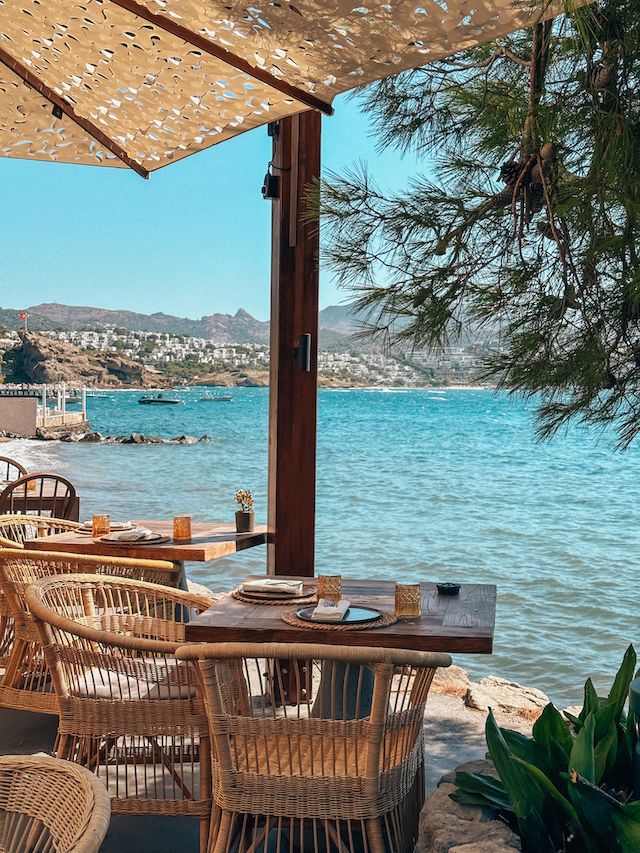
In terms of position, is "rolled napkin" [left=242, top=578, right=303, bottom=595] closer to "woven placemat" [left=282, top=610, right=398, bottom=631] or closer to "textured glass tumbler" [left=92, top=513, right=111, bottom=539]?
"woven placemat" [left=282, top=610, right=398, bottom=631]

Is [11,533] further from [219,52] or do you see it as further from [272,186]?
[219,52]

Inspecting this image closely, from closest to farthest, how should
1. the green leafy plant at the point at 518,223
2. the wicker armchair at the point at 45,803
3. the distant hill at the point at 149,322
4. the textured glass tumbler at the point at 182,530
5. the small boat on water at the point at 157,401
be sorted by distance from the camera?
the wicker armchair at the point at 45,803, the green leafy plant at the point at 518,223, the textured glass tumbler at the point at 182,530, the distant hill at the point at 149,322, the small boat on water at the point at 157,401

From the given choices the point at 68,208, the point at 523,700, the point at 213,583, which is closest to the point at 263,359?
the point at 68,208

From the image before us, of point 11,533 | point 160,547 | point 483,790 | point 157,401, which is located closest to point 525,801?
point 483,790

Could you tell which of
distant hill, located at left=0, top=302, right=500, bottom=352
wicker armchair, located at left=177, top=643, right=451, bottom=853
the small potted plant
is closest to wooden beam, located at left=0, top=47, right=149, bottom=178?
the small potted plant

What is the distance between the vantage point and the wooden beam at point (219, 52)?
2.45 meters

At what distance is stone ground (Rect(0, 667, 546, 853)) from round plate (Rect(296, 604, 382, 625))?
1.87ft

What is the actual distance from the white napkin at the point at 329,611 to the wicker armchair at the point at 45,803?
1.28 metres

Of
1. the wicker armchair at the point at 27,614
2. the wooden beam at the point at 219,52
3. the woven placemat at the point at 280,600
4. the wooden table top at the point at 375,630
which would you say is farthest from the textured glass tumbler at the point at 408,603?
the wooden beam at the point at 219,52

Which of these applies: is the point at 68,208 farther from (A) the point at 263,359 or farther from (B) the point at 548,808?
(B) the point at 548,808

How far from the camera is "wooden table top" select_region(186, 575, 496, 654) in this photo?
2.44 metres

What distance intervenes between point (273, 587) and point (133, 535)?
118 cm

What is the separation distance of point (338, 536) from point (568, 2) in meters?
15.4

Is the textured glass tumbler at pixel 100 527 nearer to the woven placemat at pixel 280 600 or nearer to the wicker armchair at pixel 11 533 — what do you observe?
the wicker armchair at pixel 11 533
